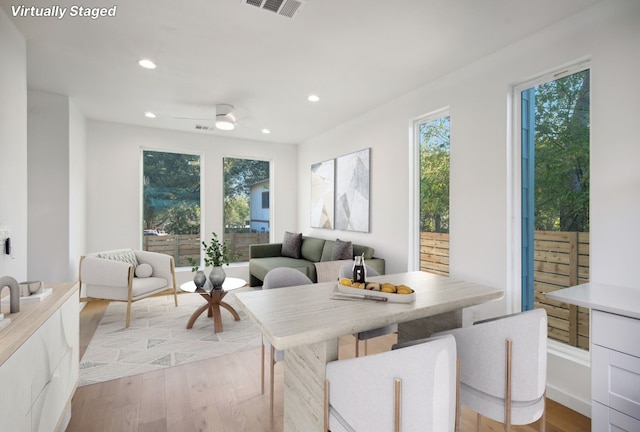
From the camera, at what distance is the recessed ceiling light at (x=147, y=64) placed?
283 cm

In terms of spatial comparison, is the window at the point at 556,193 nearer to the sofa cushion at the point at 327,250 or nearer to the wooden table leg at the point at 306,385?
the wooden table leg at the point at 306,385

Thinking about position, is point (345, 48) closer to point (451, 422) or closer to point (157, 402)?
point (451, 422)

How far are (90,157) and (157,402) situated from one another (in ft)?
12.8

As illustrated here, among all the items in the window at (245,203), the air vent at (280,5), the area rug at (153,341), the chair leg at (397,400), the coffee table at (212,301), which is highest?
the air vent at (280,5)

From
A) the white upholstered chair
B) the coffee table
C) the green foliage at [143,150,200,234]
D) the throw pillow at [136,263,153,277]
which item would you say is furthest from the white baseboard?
the green foliage at [143,150,200,234]

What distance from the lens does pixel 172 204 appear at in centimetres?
529

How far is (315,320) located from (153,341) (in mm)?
2655

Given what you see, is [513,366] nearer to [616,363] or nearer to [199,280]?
[616,363]

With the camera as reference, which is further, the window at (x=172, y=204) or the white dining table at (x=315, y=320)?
the window at (x=172, y=204)

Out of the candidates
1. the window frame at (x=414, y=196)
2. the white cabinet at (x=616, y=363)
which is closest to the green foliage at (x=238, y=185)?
the window frame at (x=414, y=196)

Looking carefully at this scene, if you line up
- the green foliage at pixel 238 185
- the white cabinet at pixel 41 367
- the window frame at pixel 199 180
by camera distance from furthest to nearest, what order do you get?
the green foliage at pixel 238 185
the window frame at pixel 199 180
the white cabinet at pixel 41 367

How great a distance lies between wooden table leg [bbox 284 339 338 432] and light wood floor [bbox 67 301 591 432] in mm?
665

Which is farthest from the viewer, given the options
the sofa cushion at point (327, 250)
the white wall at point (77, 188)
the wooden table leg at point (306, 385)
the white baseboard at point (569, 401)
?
the sofa cushion at point (327, 250)

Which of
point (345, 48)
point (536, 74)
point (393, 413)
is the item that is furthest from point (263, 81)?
point (393, 413)
